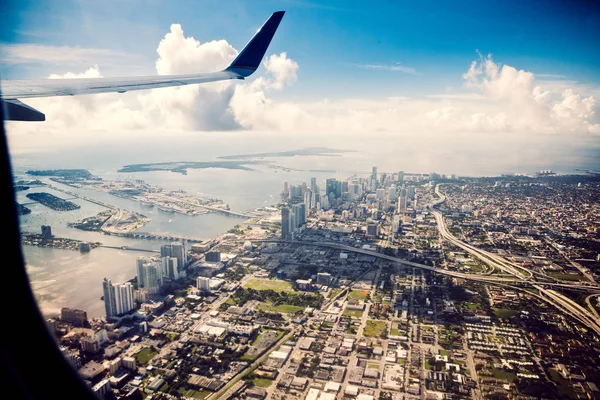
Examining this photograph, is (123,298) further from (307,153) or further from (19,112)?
(307,153)

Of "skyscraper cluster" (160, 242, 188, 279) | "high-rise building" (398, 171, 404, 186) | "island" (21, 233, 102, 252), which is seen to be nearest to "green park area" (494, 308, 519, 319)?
"skyscraper cluster" (160, 242, 188, 279)

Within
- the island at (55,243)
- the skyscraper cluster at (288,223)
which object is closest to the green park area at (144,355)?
the island at (55,243)

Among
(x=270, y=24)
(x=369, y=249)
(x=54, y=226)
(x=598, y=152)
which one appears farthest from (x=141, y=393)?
(x=598, y=152)

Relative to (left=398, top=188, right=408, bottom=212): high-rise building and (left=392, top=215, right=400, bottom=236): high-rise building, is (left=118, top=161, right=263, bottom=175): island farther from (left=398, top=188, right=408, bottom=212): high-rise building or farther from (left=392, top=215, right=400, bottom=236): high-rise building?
(left=392, top=215, right=400, bottom=236): high-rise building

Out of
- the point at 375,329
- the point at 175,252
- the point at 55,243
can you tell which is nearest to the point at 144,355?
the point at 175,252

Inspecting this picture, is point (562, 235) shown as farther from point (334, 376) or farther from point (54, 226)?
point (54, 226)

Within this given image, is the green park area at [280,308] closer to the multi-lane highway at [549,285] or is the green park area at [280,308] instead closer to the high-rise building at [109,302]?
the high-rise building at [109,302]
